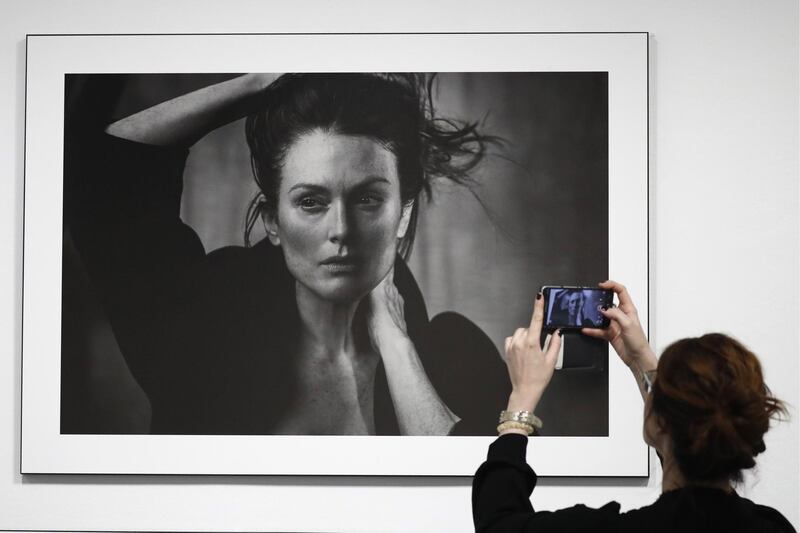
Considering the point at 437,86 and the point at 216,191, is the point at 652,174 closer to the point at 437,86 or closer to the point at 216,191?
the point at 437,86

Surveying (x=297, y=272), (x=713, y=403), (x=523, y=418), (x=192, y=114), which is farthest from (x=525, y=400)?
(x=192, y=114)

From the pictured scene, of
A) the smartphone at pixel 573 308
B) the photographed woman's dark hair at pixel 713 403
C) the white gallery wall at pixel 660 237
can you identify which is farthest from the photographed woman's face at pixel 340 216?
the photographed woman's dark hair at pixel 713 403

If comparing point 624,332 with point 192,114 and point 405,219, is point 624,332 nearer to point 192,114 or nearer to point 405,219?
point 405,219

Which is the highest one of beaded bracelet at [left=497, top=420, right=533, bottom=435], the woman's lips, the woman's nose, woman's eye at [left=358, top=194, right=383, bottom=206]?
woman's eye at [left=358, top=194, right=383, bottom=206]

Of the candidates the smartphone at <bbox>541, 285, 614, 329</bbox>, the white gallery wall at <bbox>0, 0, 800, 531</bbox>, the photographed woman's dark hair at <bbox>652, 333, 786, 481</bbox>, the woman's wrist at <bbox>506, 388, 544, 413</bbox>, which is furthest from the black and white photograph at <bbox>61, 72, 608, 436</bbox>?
the photographed woman's dark hair at <bbox>652, 333, 786, 481</bbox>

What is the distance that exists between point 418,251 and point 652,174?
25.2 inches

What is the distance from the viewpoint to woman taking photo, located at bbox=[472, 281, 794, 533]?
0.93 metres

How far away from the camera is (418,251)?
6.62 feet

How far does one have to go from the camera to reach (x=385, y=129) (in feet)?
6.64

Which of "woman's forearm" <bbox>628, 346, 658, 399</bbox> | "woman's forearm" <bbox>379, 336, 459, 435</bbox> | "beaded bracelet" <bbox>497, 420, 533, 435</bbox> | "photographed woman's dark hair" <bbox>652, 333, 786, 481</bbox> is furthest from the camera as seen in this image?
"woman's forearm" <bbox>379, 336, 459, 435</bbox>

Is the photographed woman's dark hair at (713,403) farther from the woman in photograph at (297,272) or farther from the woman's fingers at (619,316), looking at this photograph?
the woman in photograph at (297,272)

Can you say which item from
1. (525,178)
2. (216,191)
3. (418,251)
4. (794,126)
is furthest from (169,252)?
(794,126)

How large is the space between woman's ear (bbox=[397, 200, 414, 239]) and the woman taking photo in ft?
3.22

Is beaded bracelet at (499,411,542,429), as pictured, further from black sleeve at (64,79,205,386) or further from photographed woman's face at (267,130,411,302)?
black sleeve at (64,79,205,386)
